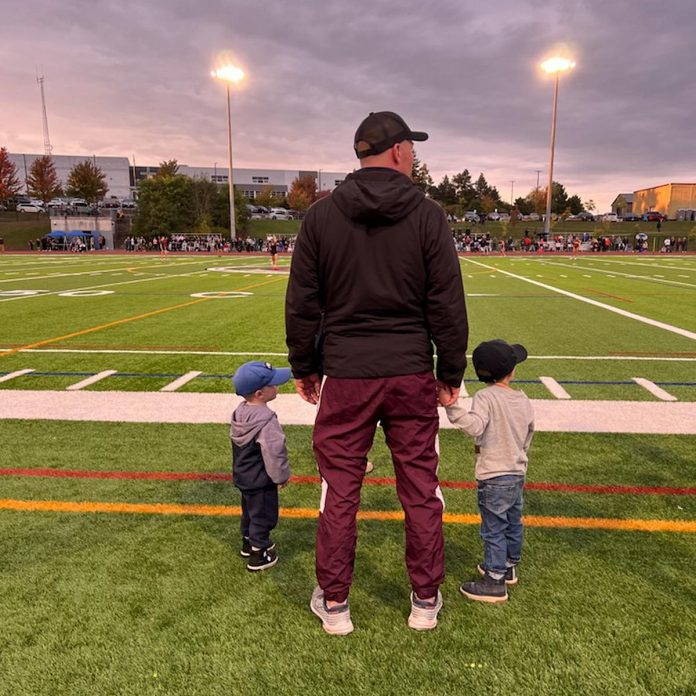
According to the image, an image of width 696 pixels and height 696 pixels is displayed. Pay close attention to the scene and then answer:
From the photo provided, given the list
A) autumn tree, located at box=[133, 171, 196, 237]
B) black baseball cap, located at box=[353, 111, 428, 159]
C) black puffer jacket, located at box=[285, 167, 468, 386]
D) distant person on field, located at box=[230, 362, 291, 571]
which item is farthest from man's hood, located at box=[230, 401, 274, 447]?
autumn tree, located at box=[133, 171, 196, 237]

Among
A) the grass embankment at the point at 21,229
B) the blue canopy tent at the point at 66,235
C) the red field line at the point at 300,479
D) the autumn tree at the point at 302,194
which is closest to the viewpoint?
the red field line at the point at 300,479

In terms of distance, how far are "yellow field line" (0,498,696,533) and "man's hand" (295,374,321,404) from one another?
1.07 meters

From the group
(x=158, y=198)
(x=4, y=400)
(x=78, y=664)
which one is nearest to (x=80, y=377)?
(x=4, y=400)

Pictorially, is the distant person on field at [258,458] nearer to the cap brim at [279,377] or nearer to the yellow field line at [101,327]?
the cap brim at [279,377]

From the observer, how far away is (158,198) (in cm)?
6256

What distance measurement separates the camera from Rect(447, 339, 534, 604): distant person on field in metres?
2.57

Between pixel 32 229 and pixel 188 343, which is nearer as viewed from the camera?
pixel 188 343

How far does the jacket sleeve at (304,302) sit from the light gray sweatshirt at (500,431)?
27.8 inches

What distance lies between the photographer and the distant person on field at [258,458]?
2.76m

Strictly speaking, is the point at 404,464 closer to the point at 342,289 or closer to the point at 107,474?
the point at 342,289

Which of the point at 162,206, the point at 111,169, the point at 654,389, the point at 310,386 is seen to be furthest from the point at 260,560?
the point at 111,169

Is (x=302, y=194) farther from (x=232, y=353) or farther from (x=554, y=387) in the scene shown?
(x=554, y=387)

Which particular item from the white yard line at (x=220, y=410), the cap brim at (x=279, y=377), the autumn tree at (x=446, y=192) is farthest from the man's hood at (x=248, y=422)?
the autumn tree at (x=446, y=192)

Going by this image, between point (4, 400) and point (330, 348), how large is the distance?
4588mm
